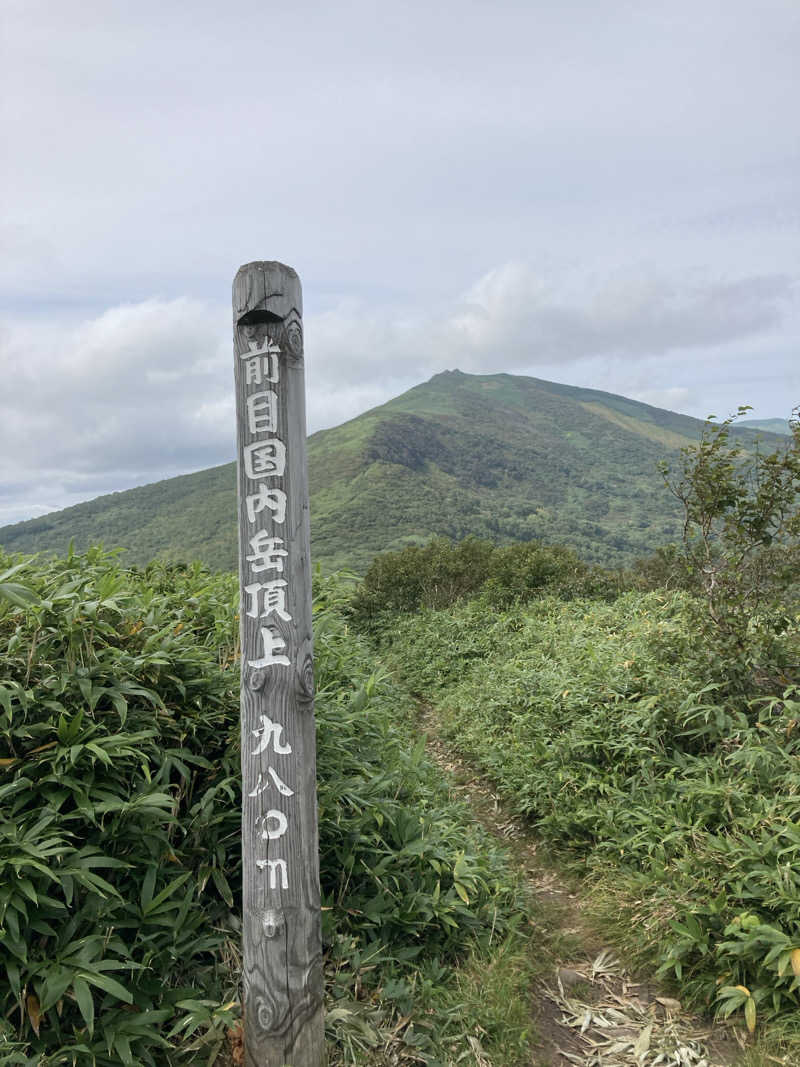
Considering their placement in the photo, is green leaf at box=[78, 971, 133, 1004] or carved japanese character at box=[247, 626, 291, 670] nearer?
green leaf at box=[78, 971, 133, 1004]

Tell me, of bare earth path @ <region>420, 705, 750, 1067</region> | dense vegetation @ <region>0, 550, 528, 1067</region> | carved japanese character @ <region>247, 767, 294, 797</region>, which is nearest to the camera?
dense vegetation @ <region>0, 550, 528, 1067</region>

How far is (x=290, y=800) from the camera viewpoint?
245 cm

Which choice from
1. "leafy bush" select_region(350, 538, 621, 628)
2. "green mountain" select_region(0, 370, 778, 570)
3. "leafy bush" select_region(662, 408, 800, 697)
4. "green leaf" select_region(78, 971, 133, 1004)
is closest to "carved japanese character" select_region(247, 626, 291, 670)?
"green leaf" select_region(78, 971, 133, 1004)

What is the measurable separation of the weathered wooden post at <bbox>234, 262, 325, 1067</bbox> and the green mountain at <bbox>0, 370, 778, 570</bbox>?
16705mm

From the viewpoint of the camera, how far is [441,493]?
6669 centimetres

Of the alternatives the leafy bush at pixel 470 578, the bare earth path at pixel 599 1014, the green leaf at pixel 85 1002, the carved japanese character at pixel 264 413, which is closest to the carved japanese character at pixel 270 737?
the green leaf at pixel 85 1002

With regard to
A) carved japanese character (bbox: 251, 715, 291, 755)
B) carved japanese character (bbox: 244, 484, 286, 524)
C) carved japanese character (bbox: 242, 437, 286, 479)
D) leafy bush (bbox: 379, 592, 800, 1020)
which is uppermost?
carved japanese character (bbox: 242, 437, 286, 479)

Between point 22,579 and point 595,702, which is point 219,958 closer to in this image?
point 22,579

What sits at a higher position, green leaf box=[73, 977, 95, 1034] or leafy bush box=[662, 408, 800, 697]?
leafy bush box=[662, 408, 800, 697]

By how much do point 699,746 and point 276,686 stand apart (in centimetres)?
338

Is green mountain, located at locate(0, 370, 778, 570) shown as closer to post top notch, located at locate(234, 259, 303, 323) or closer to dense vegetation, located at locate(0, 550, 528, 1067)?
dense vegetation, located at locate(0, 550, 528, 1067)

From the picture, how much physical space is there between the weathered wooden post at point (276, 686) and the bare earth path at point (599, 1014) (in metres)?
1.23

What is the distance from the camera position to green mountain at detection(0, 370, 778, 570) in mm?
49812

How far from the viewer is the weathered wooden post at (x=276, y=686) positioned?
2379 mm
